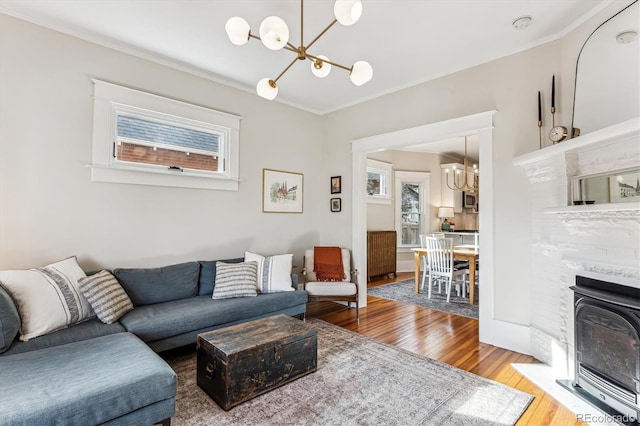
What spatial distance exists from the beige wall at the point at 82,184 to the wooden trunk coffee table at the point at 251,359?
152 centimetres

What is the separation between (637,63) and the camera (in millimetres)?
2057

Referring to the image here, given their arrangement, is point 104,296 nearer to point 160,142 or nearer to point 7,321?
point 7,321

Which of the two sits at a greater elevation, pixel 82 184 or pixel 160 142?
pixel 160 142

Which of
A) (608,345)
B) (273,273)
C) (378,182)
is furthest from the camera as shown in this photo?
(378,182)

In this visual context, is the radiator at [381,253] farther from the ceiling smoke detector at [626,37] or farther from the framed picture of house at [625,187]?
the ceiling smoke detector at [626,37]

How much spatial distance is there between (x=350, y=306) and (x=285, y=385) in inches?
88.0

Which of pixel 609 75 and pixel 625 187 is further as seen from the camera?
pixel 609 75

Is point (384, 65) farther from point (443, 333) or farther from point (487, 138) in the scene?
point (443, 333)

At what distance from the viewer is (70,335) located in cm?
217

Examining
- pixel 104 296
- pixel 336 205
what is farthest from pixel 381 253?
pixel 104 296

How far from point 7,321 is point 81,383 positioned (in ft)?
2.79

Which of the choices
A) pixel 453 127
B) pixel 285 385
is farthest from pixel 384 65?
pixel 285 385

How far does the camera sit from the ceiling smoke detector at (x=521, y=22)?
8.27 feet

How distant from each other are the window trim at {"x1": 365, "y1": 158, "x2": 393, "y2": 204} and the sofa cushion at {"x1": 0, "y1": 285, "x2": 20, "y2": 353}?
555 centimetres
